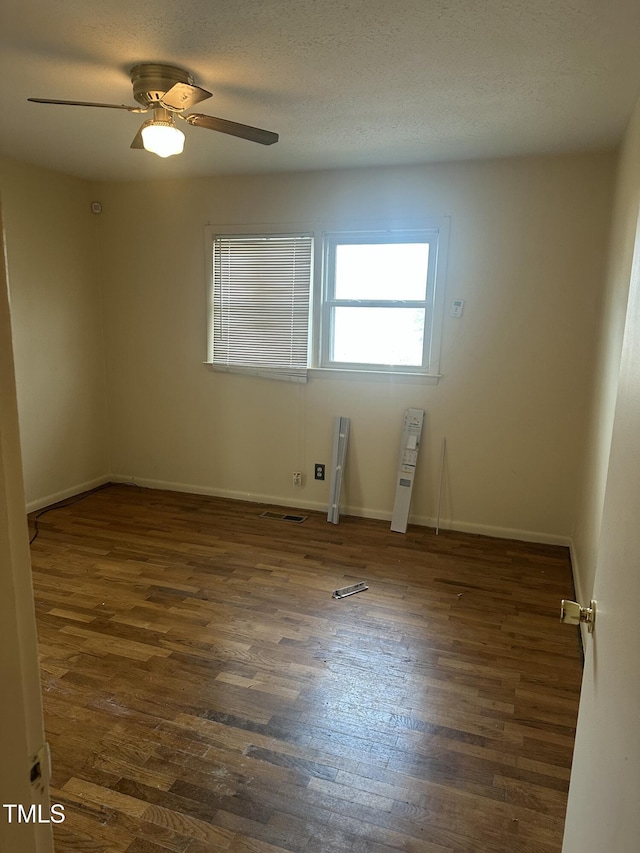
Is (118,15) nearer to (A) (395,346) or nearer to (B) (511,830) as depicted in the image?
(A) (395,346)

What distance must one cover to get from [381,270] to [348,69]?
172cm

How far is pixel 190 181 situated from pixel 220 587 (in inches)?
123

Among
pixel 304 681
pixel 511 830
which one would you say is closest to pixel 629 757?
pixel 511 830

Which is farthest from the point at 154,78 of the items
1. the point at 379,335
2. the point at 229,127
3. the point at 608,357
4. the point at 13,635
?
the point at 608,357

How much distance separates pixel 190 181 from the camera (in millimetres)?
4172

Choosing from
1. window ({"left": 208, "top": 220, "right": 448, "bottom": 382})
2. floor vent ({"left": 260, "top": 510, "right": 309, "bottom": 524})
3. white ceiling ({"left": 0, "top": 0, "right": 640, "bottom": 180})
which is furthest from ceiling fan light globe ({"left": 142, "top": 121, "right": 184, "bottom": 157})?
floor vent ({"left": 260, "top": 510, "right": 309, "bottom": 524})

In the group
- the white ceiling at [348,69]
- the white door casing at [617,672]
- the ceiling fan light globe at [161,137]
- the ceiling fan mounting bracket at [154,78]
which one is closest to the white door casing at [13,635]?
the white door casing at [617,672]

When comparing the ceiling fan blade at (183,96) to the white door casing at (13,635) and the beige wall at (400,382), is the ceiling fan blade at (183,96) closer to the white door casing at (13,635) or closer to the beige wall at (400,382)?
the beige wall at (400,382)

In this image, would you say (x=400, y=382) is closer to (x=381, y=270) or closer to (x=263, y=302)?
(x=381, y=270)

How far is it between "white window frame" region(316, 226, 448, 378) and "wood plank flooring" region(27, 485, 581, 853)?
1.29 m

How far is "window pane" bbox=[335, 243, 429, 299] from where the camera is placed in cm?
376

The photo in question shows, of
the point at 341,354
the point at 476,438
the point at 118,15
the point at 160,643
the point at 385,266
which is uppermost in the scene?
the point at 118,15

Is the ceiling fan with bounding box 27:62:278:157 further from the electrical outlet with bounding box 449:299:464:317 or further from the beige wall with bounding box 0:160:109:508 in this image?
the beige wall with bounding box 0:160:109:508

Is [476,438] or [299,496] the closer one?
[476,438]
